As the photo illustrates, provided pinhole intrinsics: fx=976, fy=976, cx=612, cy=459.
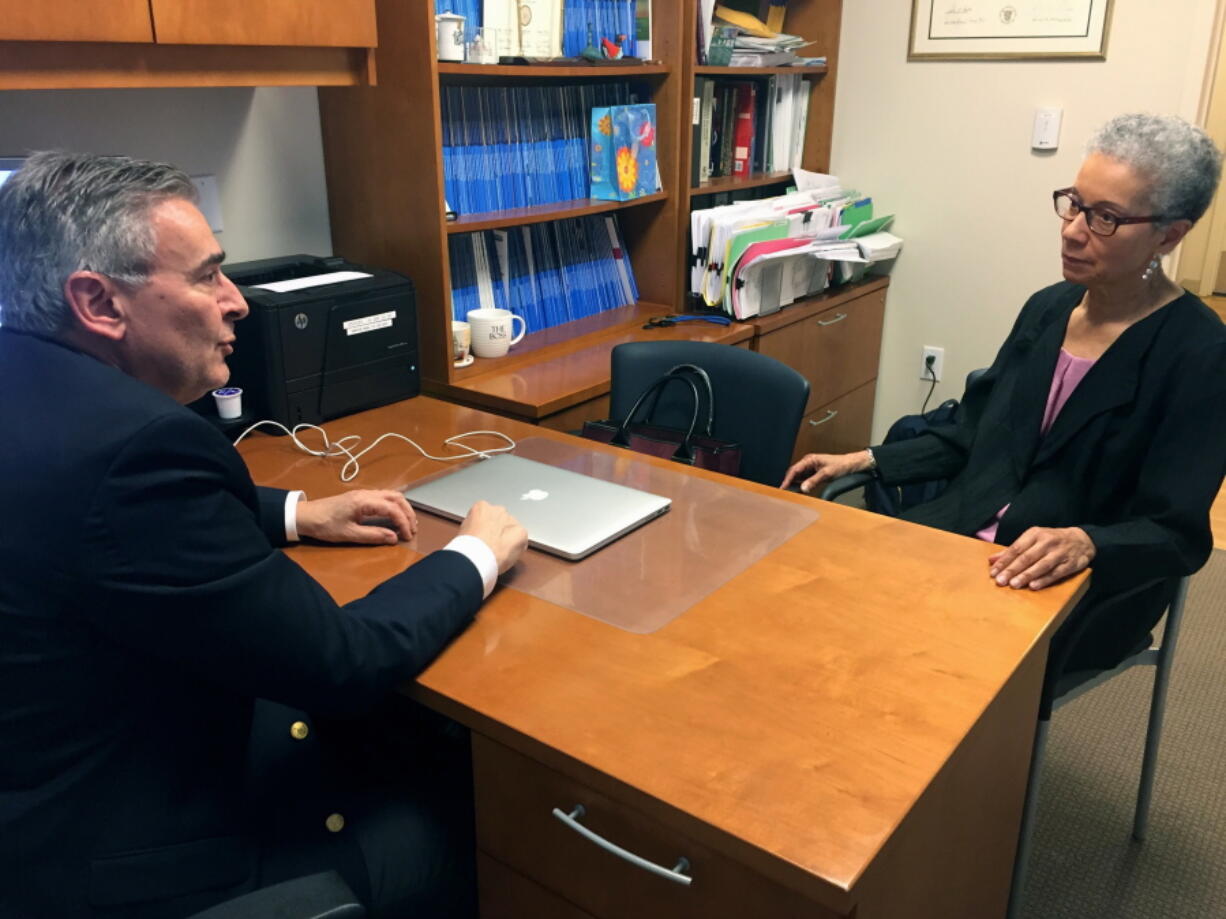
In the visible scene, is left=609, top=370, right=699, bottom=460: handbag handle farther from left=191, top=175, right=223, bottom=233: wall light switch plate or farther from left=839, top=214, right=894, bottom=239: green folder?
left=839, top=214, right=894, bottom=239: green folder

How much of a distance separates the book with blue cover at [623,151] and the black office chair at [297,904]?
220cm

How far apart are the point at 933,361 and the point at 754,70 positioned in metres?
1.23

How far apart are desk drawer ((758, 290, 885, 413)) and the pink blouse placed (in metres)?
1.19

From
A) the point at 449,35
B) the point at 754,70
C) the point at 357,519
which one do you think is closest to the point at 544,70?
the point at 449,35

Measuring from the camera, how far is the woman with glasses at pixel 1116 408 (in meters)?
1.55

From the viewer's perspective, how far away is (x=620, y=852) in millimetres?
1008

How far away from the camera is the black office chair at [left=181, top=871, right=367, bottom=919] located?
0.88 m

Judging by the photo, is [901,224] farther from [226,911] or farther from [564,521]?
[226,911]

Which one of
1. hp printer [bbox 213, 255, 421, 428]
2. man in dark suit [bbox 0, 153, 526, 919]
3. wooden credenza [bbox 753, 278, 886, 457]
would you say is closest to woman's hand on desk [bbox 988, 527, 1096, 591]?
man in dark suit [bbox 0, 153, 526, 919]

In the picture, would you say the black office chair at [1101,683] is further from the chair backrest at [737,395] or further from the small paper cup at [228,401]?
the small paper cup at [228,401]

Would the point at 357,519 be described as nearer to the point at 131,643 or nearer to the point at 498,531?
the point at 498,531

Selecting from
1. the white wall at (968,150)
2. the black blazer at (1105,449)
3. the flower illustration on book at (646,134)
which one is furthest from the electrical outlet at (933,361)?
the black blazer at (1105,449)

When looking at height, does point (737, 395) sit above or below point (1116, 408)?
below

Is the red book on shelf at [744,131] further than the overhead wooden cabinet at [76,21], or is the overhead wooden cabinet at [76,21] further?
the red book on shelf at [744,131]
